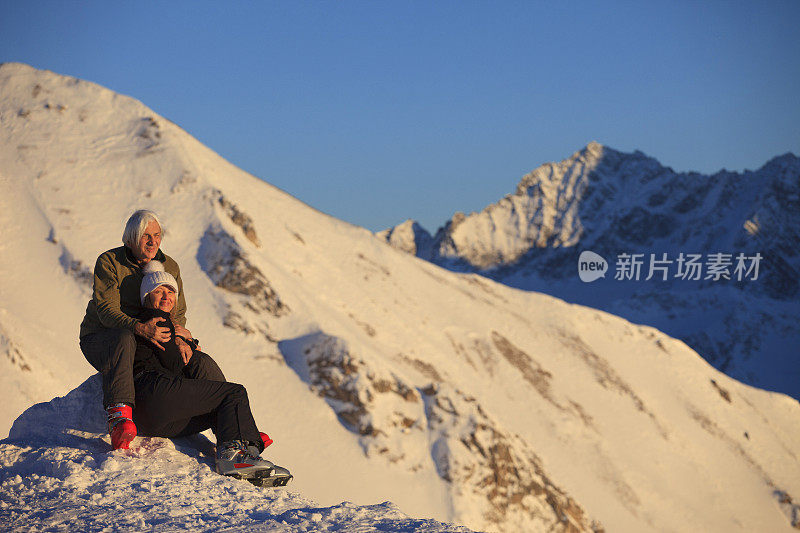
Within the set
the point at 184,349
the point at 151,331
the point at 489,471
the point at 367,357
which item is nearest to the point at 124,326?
the point at 151,331

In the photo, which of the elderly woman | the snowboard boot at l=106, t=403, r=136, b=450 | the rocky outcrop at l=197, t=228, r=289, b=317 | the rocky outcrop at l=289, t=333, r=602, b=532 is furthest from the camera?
the rocky outcrop at l=197, t=228, r=289, b=317

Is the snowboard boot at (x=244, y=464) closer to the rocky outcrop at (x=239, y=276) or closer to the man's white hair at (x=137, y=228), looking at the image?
the man's white hair at (x=137, y=228)

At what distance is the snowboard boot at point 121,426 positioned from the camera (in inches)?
308

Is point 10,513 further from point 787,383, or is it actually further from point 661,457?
point 787,383

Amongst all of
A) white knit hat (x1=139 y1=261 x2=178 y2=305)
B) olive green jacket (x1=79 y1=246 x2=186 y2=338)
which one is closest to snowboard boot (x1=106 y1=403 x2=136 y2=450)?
olive green jacket (x1=79 y1=246 x2=186 y2=338)

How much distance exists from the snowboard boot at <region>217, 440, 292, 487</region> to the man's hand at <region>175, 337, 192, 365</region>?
1.11 m

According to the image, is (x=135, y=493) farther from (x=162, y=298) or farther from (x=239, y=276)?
(x=239, y=276)

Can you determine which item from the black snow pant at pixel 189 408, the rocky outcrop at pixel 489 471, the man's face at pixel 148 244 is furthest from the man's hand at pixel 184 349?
the rocky outcrop at pixel 489 471

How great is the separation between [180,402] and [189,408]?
0.12m

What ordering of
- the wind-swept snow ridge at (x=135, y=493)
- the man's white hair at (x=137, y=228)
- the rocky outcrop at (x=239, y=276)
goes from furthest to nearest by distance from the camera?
the rocky outcrop at (x=239, y=276)
the man's white hair at (x=137, y=228)
the wind-swept snow ridge at (x=135, y=493)

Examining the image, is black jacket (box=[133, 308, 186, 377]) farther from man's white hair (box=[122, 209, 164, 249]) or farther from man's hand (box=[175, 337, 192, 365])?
man's white hair (box=[122, 209, 164, 249])

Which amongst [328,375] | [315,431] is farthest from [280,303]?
[315,431]

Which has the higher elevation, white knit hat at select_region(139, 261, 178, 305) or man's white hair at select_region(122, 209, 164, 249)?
man's white hair at select_region(122, 209, 164, 249)

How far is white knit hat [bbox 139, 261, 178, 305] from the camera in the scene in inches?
335
